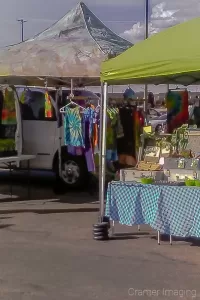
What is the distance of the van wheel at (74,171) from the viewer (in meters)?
12.0

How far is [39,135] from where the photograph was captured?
40.5 ft

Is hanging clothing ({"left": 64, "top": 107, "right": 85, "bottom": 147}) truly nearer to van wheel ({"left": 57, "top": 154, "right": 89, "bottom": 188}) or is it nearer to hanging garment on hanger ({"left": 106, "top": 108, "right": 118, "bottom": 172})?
hanging garment on hanger ({"left": 106, "top": 108, "right": 118, "bottom": 172})

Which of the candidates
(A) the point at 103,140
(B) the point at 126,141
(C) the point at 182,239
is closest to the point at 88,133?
(B) the point at 126,141

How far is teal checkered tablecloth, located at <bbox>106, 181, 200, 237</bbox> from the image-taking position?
7582 mm

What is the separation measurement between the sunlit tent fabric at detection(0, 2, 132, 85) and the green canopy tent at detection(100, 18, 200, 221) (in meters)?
1.34

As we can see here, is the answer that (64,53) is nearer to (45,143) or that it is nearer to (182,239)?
(45,143)

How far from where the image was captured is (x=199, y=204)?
24.6 feet

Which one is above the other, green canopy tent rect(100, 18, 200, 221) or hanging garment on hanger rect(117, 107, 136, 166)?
green canopy tent rect(100, 18, 200, 221)

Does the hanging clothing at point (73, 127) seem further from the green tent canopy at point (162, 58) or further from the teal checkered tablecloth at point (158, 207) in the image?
the teal checkered tablecloth at point (158, 207)

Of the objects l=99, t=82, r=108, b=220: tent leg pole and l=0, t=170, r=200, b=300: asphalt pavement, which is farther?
l=99, t=82, r=108, b=220: tent leg pole

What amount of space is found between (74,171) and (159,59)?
15.8 feet

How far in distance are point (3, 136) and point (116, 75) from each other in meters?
4.51

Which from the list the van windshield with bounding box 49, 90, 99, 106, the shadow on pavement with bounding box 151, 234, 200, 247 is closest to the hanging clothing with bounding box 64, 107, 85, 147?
the van windshield with bounding box 49, 90, 99, 106

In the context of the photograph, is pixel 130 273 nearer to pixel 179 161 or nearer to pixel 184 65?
pixel 179 161
